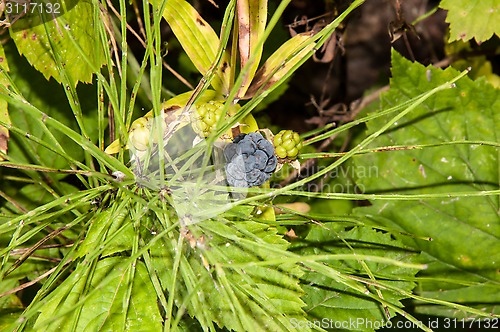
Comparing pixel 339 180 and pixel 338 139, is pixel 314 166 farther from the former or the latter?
pixel 338 139

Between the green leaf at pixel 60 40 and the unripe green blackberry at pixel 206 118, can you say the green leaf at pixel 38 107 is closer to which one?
the green leaf at pixel 60 40

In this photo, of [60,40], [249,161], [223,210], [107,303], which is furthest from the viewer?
[60,40]

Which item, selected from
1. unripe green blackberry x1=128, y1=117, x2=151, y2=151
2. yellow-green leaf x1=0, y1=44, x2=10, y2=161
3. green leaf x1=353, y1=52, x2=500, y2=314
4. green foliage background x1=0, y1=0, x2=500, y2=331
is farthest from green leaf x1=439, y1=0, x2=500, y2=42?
yellow-green leaf x1=0, y1=44, x2=10, y2=161
